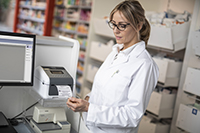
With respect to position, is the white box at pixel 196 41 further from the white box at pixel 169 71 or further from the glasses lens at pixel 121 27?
the glasses lens at pixel 121 27

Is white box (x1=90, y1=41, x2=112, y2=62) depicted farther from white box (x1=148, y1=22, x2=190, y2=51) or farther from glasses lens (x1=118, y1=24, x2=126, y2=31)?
glasses lens (x1=118, y1=24, x2=126, y2=31)

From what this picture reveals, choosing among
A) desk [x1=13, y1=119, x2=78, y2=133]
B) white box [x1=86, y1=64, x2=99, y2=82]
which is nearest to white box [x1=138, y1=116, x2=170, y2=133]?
white box [x1=86, y1=64, x2=99, y2=82]

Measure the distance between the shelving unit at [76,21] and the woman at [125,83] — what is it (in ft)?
11.6

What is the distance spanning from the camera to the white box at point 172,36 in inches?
110

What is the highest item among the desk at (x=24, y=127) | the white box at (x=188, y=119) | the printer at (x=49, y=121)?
the printer at (x=49, y=121)

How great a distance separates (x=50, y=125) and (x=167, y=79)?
5.77 feet

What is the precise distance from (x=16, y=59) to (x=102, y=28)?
274 cm

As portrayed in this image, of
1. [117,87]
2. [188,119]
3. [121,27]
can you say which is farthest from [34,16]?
[117,87]

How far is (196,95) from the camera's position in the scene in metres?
2.85

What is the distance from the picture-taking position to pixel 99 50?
423cm

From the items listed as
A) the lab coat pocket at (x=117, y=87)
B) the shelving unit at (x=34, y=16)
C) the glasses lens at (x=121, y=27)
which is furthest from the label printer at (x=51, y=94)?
the shelving unit at (x=34, y=16)

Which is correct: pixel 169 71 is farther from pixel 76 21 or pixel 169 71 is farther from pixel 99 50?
pixel 76 21

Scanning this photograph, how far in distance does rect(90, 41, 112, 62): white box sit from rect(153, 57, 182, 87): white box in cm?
117

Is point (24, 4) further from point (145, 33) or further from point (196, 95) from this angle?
point (145, 33)
